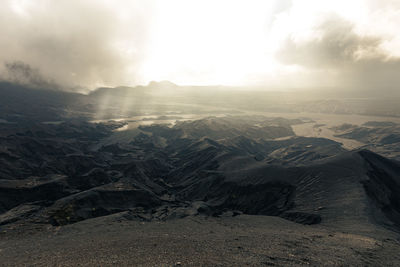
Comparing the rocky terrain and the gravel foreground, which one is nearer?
the gravel foreground

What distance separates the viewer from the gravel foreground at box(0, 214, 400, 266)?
38.2 m

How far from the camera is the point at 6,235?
57750mm

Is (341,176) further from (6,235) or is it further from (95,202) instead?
(6,235)

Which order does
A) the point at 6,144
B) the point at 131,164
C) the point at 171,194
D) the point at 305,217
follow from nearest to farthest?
the point at 305,217, the point at 171,194, the point at 131,164, the point at 6,144

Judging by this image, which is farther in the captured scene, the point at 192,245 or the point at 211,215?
the point at 211,215

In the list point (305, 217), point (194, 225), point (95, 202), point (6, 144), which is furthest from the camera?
point (6, 144)

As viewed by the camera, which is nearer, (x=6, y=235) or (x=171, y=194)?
(x=6, y=235)

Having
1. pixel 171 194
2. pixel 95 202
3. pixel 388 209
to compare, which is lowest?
pixel 171 194

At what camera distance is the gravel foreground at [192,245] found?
38.2 meters

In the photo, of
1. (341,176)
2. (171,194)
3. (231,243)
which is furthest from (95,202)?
(341,176)

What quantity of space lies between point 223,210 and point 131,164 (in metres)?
75.1

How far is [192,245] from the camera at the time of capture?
147 feet

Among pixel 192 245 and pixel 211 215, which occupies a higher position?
pixel 192 245

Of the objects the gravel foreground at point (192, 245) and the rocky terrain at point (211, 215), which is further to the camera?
the rocky terrain at point (211, 215)
